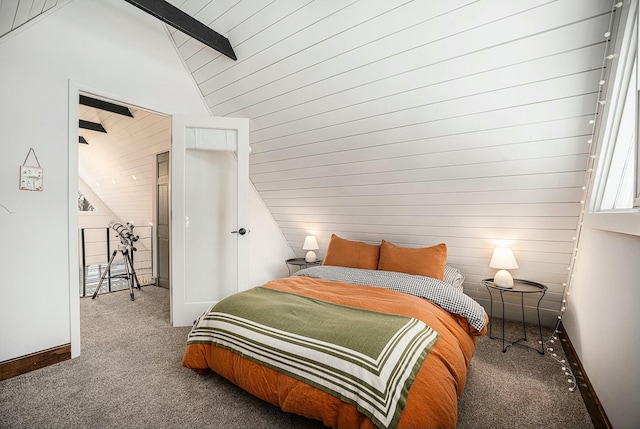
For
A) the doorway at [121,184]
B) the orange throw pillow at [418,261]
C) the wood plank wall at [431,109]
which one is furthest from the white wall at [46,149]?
the orange throw pillow at [418,261]

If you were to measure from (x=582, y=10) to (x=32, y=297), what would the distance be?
11.6 feet

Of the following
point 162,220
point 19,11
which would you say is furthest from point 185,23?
point 162,220

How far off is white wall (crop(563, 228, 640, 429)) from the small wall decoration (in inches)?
129

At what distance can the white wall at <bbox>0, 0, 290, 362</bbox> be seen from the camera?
6.06 ft

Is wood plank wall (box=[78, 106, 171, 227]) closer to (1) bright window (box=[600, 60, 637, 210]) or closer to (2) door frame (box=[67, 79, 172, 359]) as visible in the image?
(2) door frame (box=[67, 79, 172, 359])

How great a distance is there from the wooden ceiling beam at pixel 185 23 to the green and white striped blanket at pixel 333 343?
6.30ft

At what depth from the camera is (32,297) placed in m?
1.94

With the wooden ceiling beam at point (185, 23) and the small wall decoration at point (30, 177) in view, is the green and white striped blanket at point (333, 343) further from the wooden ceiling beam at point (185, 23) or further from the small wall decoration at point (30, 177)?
the wooden ceiling beam at point (185, 23)

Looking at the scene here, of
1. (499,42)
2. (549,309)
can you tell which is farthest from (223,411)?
(549,309)

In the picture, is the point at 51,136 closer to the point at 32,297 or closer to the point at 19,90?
the point at 19,90

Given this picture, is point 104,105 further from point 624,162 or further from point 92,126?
point 624,162

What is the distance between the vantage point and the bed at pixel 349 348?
1170mm

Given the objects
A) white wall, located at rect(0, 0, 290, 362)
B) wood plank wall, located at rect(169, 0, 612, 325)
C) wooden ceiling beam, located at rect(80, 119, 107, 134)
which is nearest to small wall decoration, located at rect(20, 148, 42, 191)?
white wall, located at rect(0, 0, 290, 362)

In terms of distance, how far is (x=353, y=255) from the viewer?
2996 millimetres
